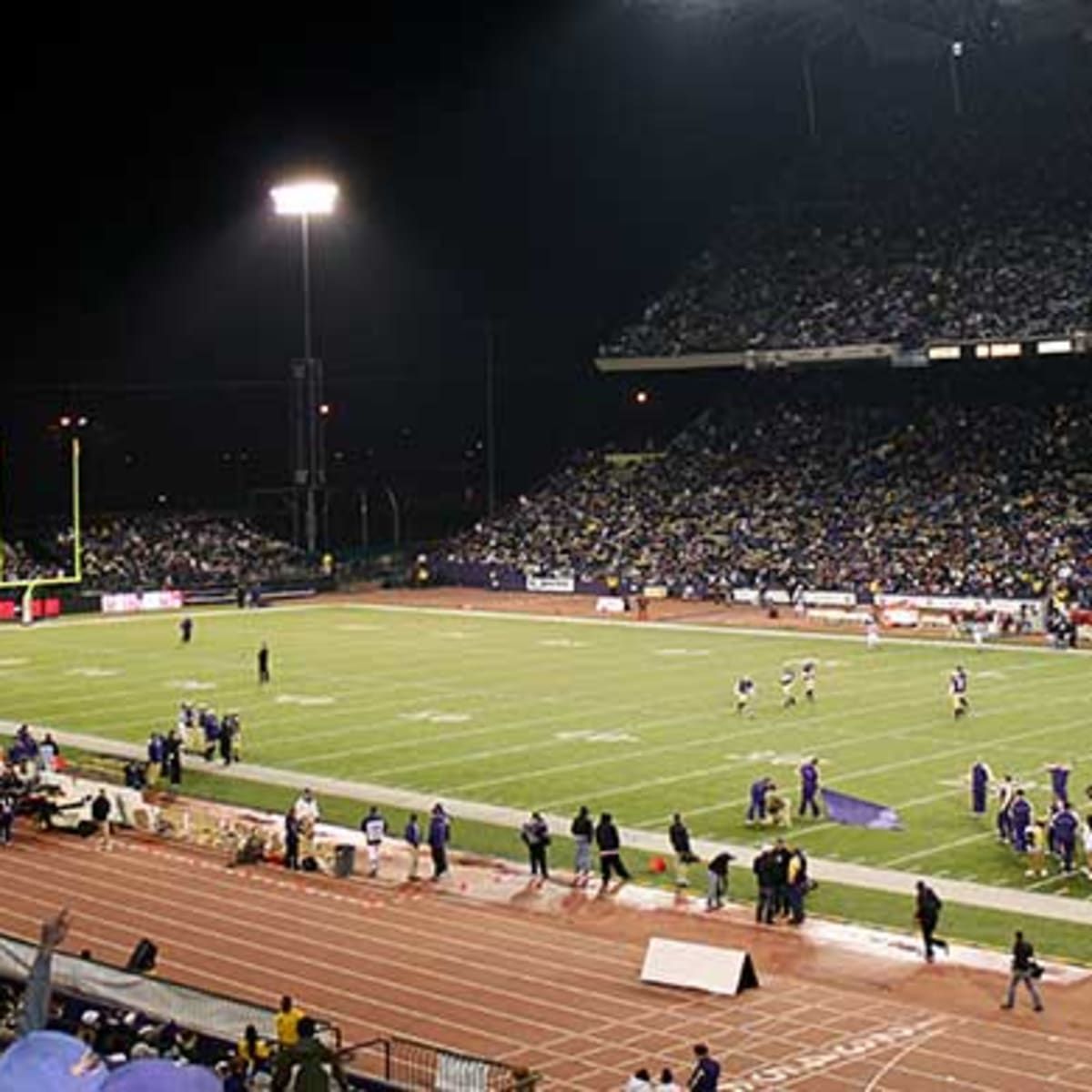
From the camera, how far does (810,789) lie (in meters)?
25.8

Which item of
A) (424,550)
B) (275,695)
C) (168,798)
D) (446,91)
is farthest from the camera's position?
(424,550)

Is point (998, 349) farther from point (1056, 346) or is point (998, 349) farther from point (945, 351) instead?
point (945, 351)

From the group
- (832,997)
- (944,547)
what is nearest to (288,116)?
(944,547)

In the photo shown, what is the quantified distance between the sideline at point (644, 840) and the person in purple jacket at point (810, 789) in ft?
5.96

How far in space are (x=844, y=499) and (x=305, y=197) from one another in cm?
2073

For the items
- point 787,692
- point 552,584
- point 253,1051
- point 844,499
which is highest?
point 844,499

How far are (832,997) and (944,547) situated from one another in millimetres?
39603

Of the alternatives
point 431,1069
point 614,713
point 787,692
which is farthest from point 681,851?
point 787,692

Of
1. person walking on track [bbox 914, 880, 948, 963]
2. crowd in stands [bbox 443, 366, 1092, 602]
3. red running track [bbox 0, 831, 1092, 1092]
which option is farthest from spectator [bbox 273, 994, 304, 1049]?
crowd in stands [bbox 443, 366, 1092, 602]

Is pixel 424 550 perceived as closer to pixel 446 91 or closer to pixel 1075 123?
pixel 446 91

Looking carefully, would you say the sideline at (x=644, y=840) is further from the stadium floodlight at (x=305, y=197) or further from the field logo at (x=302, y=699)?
the stadium floodlight at (x=305, y=197)

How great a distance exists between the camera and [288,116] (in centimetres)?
6384

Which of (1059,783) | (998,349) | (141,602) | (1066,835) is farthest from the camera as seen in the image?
(141,602)

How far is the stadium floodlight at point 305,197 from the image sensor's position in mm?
63500
